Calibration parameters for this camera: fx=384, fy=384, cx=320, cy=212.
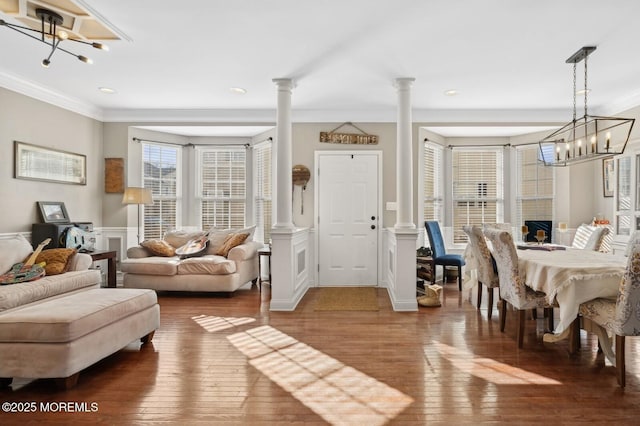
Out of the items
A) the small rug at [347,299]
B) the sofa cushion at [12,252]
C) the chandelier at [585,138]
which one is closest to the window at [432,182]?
the chandelier at [585,138]

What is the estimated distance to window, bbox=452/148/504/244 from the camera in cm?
663

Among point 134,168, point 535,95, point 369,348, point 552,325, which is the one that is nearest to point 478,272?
point 552,325

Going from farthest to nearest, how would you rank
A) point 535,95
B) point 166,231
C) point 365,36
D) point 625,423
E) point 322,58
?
1. point 166,231
2. point 535,95
3. point 322,58
4. point 365,36
5. point 625,423

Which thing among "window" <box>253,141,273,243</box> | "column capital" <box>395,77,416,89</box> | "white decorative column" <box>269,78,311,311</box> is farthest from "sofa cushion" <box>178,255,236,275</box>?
"column capital" <box>395,77,416,89</box>

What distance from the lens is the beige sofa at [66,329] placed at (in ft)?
7.86

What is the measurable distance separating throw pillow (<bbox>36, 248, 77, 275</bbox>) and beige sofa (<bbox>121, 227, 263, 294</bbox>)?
1.22 metres

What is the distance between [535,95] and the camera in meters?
5.12

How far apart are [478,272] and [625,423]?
2331 mm

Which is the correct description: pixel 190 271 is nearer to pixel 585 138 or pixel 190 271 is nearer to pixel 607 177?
pixel 585 138

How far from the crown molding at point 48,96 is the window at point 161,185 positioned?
871mm

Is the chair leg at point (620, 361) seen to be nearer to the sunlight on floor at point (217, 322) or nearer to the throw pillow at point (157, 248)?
the sunlight on floor at point (217, 322)

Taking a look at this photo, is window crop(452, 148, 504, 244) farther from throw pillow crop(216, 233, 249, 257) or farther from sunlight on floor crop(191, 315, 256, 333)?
sunlight on floor crop(191, 315, 256, 333)

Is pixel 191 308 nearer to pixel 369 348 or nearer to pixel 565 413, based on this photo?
pixel 369 348

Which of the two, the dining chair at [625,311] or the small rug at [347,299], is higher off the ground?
the dining chair at [625,311]
